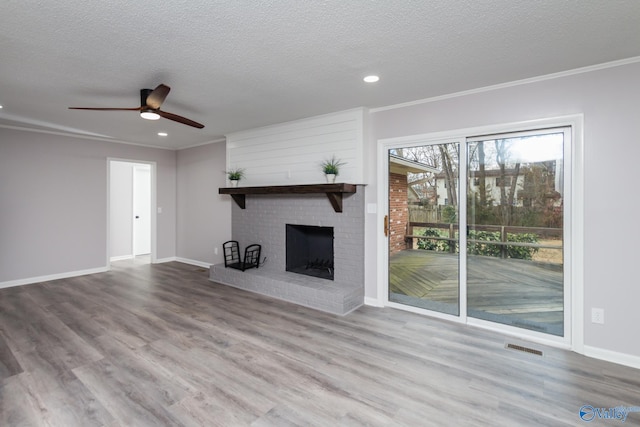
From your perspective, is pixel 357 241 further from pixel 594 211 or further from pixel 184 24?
pixel 184 24

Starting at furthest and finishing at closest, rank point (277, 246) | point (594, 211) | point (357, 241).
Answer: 1. point (277, 246)
2. point (357, 241)
3. point (594, 211)

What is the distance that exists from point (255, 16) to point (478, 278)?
3.21 meters

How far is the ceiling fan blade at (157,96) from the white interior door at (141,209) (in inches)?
206

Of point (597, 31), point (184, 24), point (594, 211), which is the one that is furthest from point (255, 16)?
point (594, 211)

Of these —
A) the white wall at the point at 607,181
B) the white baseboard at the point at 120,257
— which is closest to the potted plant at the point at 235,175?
the white baseboard at the point at 120,257

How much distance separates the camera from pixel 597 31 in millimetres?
2141

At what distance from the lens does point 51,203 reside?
5.25 meters

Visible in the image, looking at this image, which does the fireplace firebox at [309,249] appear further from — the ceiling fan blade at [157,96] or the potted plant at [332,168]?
the ceiling fan blade at [157,96]

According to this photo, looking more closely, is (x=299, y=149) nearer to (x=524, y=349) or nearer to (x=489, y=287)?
(x=489, y=287)

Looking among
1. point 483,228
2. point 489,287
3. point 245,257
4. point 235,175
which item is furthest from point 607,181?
point 235,175

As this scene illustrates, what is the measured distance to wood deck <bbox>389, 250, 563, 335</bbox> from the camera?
3041 millimetres

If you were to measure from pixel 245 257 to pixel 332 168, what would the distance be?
2067 millimetres

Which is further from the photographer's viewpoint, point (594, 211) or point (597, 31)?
point (594, 211)

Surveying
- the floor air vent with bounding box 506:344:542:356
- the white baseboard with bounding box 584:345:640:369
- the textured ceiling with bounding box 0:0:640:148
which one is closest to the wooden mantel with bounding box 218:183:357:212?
the textured ceiling with bounding box 0:0:640:148
